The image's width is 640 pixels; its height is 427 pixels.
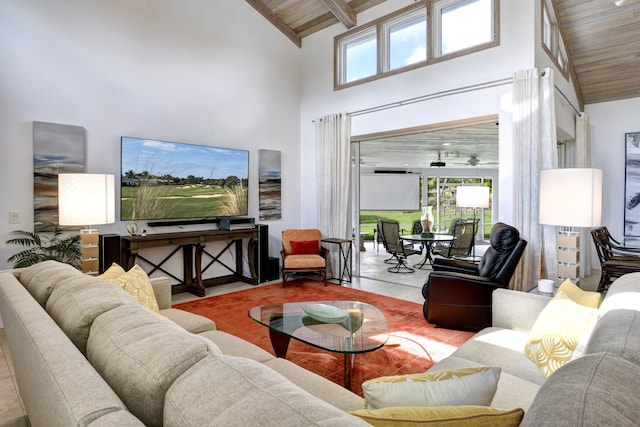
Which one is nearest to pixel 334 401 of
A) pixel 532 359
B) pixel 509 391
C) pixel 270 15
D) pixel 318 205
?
pixel 509 391

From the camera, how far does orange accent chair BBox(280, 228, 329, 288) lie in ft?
17.0

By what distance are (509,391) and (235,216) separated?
15.1ft

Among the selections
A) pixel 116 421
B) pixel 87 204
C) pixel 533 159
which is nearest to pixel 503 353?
pixel 116 421

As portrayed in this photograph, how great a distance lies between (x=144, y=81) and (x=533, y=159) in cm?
474

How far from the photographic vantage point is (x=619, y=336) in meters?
1.11

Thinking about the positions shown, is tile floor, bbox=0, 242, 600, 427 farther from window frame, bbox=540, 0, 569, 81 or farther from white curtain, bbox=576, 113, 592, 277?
window frame, bbox=540, 0, 569, 81

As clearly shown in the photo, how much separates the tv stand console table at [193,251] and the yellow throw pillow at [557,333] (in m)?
3.97

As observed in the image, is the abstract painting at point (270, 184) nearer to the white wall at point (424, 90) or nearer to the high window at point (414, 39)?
the white wall at point (424, 90)

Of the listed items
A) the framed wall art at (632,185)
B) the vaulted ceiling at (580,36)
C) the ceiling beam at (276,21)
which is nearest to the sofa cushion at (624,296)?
the vaulted ceiling at (580,36)

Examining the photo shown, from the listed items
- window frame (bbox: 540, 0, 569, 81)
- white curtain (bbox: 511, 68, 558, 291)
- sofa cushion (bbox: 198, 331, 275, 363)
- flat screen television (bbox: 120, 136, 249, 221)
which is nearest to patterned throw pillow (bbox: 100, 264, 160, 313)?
sofa cushion (bbox: 198, 331, 275, 363)

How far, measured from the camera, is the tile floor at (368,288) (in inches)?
89.3

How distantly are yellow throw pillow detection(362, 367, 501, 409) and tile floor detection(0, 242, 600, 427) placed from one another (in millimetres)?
2342

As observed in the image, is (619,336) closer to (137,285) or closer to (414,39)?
(137,285)

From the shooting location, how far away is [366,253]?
8.93 metres
